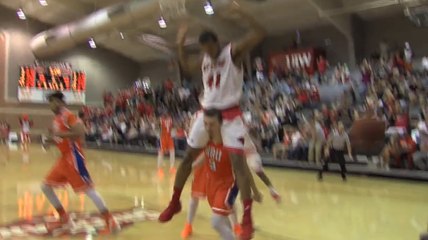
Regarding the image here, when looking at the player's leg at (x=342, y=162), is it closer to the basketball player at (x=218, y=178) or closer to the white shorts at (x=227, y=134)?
the white shorts at (x=227, y=134)

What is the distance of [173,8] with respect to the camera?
1698 centimetres

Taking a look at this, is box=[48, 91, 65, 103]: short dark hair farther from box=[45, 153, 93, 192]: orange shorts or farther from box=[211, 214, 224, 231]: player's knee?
box=[211, 214, 224, 231]: player's knee

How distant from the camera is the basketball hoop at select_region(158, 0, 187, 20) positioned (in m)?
16.6

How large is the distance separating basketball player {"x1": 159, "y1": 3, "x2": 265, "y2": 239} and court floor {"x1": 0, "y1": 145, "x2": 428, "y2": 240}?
4.69 ft

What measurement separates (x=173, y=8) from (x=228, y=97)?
13318 mm

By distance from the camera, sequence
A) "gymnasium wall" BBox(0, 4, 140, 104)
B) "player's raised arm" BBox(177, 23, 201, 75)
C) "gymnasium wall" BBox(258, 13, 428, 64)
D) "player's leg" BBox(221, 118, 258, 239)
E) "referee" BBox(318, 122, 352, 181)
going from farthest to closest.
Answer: "gymnasium wall" BBox(0, 4, 140, 104)
"gymnasium wall" BBox(258, 13, 428, 64)
"referee" BBox(318, 122, 352, 181)
"player's raised arm" BBox(177, 23, 201, 75)
"player's leg" BBox(221, 118, 258, 239)

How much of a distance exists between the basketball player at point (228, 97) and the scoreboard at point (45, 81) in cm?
2338

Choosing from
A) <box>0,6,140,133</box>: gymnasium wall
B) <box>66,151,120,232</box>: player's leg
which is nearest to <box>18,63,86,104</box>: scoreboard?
<box>0,6,140,133</box>: gymnasium wall

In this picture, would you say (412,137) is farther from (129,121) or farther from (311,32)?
(129,121)

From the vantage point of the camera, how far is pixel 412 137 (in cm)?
1173

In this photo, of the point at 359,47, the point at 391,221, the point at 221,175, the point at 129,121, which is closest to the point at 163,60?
the point at 129,121

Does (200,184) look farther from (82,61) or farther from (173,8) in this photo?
(82,61)

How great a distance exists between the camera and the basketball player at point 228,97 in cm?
402

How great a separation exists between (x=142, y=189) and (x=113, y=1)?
15.6 metres
